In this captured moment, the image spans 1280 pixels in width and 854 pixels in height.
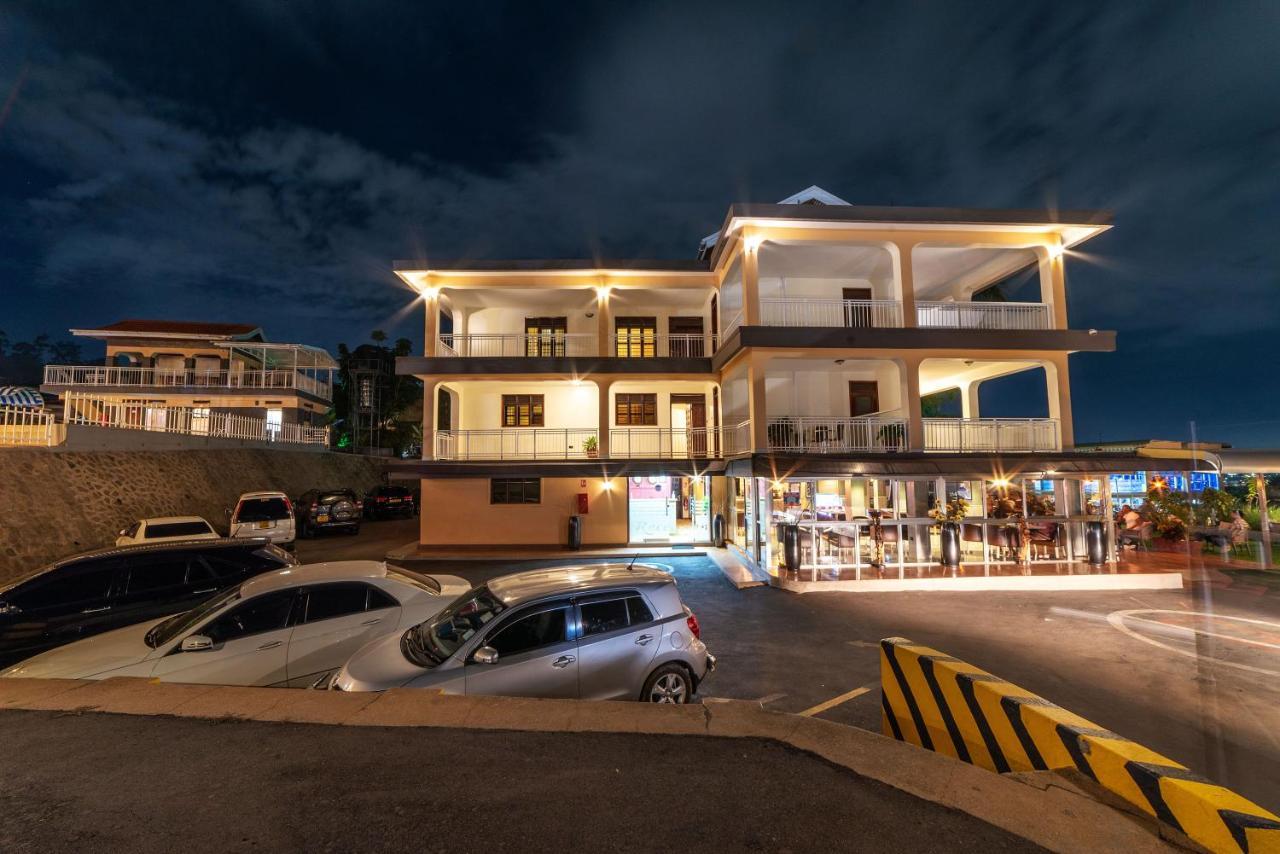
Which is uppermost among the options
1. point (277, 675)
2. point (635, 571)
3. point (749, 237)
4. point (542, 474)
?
point (749, 237)

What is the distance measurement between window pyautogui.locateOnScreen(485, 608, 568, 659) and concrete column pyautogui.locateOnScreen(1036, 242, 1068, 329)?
1717 cm

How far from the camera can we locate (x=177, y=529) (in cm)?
1155

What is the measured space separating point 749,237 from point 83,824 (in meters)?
15.7

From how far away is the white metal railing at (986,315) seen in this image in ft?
50.4

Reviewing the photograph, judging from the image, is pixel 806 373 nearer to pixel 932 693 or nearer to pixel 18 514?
pixel 932 693

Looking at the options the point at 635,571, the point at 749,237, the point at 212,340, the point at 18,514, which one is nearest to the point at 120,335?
the point at 212,340

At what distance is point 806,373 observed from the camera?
60.7 feet

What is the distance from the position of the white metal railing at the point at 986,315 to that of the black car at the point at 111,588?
16.9 metres

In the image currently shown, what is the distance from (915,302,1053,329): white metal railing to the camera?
1536cm

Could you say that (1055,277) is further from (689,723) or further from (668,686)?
(689,723)

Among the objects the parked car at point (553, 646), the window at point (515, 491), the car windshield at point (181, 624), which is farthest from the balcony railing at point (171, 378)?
the parked car at point (553, 646)

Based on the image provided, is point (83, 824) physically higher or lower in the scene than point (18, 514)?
lower

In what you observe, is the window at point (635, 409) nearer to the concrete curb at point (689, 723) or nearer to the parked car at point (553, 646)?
the parked car at point (553, 646)

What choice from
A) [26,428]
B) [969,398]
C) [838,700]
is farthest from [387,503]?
[969,398]
